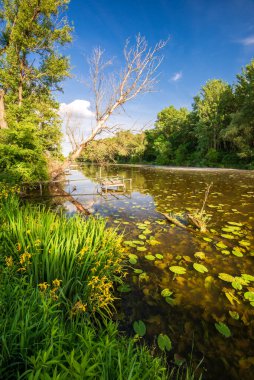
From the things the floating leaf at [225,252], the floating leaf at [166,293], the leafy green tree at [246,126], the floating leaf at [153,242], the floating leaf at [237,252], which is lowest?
the floating leaf at [166,293]

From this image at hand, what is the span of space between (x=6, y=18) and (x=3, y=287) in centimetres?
2081

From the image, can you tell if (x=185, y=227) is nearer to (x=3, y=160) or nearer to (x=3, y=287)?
(x=3, y=287)

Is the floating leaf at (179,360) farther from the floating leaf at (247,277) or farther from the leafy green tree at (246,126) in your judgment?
the leafy green tree at (246,126)

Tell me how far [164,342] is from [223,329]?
34.2 inches

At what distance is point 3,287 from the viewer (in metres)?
2.06

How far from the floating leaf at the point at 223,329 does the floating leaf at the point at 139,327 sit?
1.01 m

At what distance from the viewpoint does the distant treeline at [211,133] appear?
101ft

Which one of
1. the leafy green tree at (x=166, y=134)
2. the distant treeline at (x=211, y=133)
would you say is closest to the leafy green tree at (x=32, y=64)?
the distant treeline at (x=211, y=133)

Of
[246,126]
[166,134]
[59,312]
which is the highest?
[166,134]

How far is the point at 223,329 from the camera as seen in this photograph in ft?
8.67

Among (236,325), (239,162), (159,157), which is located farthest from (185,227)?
(159,157)

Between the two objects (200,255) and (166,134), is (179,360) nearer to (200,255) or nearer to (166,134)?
(200,255)

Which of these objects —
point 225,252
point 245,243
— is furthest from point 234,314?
point 245,243

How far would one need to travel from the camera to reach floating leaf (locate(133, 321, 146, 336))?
2588 millimetres
